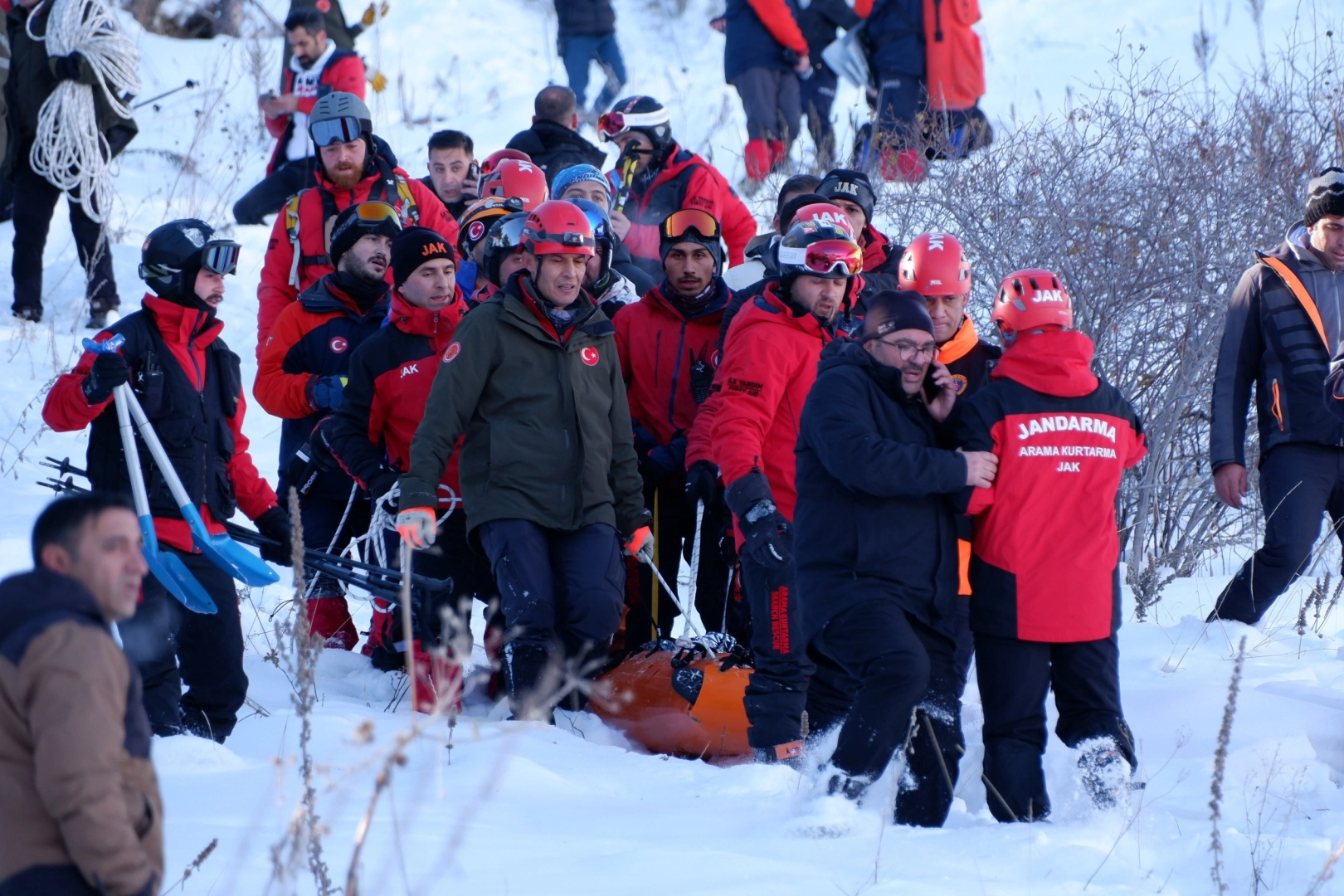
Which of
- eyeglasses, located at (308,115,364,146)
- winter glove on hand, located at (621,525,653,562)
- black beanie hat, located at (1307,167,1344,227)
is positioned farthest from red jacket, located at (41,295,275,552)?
black beanie hat, located at (1307,167,1344,227)

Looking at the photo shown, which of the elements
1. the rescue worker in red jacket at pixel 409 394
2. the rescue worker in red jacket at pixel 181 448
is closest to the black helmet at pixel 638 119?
the rescue worker in red jacket at pixel 409 394

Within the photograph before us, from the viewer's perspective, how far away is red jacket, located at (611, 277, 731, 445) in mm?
6078

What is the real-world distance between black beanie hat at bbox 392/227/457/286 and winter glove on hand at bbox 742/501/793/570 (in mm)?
1696

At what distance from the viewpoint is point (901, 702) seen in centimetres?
418

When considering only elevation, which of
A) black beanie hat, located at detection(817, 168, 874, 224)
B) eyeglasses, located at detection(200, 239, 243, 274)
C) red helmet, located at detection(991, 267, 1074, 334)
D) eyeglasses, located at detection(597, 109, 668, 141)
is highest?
eyeglasses, located at detection(597, 109, 668, 141)

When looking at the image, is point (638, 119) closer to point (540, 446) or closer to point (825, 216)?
point (825, 216)

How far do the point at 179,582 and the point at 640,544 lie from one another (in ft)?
5.47

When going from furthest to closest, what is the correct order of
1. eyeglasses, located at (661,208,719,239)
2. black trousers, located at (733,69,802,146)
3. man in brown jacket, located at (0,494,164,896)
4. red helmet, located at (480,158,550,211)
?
1. black trousers, located at (733,69,802,146)
2. red helmet, located at (480,158,550,211)
3. eyeglasses, located at (661,208,719,239)
4. man in brown jacket, located at (0,494,164,896)

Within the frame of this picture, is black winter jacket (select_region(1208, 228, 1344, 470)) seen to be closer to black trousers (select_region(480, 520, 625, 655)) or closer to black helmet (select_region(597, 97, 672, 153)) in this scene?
black trousers (select_region(480, 520, 625, 655))

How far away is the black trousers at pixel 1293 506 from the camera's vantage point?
19.3 ft

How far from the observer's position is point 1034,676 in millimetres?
4289

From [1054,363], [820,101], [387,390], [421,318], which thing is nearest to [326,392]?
[387,390]

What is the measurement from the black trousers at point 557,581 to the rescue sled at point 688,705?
23cm

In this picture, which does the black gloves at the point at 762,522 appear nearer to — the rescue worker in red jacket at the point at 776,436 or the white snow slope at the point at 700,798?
the rescue worker in red jacket at the point at 776,436
